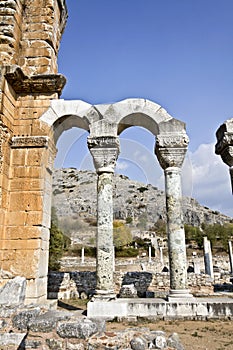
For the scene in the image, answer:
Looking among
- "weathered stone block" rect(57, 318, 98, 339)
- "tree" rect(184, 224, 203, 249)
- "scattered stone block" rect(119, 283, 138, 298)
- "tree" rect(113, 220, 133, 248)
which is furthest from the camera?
"tree" rect(184, 224, 203, 249)

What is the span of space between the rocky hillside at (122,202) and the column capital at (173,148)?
47.8 meters

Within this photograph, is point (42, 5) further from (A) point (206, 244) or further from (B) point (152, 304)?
(A) point (206, 244)

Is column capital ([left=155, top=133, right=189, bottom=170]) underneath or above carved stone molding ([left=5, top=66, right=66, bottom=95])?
underneath

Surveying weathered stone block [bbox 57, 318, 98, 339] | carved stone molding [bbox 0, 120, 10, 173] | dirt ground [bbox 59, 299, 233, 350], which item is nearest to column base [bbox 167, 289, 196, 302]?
dirt ground [bbox 59, 299, 233, 350]

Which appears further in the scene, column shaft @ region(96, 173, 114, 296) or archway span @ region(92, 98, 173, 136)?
archway span @ region(92, 98, 173, 136)

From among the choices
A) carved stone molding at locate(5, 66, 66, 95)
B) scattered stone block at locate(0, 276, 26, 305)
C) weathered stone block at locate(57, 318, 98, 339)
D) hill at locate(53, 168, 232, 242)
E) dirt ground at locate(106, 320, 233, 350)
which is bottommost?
dirt ground at locate(106, 320, 233, 350)

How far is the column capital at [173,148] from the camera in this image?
720 cm

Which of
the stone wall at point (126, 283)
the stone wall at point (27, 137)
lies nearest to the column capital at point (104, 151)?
the stone wall at point (27, 137)

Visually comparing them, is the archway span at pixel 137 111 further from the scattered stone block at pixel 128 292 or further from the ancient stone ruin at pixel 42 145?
the scattered stone block at pixel 128 292

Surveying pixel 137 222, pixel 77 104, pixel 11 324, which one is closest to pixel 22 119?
pixel 77 104

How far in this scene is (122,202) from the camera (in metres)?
67.8

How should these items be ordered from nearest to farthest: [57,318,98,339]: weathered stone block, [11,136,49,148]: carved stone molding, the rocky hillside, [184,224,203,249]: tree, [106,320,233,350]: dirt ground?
[57,318,98,339]: weathered stone block
[106,320,233,350]: dirt ground
[11,136,49,148]: carved stone molding
[184,224,203,249]: tree
the rocky hillside

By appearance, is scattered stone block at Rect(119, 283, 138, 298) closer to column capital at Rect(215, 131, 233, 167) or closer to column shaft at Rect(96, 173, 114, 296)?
column shaft at Rect(96, 173, 114, 296)

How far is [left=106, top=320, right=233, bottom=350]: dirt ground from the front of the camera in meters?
4.51
